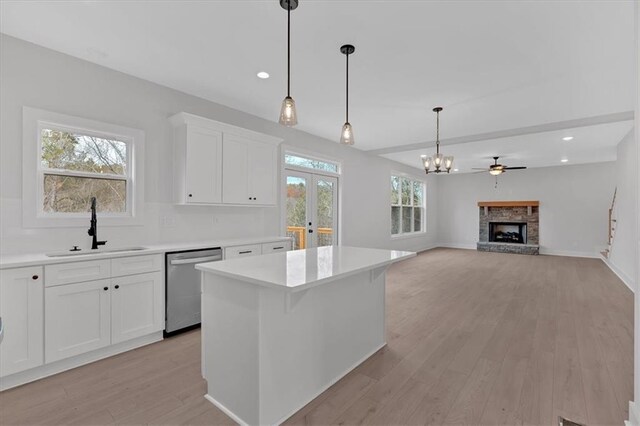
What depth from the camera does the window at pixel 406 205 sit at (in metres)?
8.66

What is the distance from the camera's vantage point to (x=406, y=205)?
→ 927cm

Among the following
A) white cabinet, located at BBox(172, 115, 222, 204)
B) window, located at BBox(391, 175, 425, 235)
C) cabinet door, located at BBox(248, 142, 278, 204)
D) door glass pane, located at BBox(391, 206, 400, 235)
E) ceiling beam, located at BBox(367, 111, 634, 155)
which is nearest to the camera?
white cabinet, located at BBox(172, 115, 222, 204)

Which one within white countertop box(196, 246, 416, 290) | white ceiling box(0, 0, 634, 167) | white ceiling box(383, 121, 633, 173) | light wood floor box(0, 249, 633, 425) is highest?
white ceiling box(0, 0, 634, 167)

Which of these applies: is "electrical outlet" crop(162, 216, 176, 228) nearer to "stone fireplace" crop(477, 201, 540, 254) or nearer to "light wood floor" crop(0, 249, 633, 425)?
"light wood floor" crop(0, 249, 633, 425)

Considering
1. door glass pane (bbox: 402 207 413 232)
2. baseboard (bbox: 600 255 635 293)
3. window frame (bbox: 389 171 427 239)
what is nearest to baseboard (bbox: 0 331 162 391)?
window frame (bbox: 389 171 427 239)

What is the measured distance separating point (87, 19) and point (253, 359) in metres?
2.83

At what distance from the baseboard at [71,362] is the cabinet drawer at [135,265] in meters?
0.65

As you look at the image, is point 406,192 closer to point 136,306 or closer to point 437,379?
point 437,379

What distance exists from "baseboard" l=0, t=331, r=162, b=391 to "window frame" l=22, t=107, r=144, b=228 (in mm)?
1193

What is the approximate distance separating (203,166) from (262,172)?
0.91 metres

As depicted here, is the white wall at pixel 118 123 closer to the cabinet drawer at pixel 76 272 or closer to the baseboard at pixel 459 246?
the cabinet drawer at pixel 76 272

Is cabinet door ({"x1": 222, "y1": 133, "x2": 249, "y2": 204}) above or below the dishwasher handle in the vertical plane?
above

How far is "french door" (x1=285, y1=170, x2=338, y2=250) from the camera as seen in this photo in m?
5.45

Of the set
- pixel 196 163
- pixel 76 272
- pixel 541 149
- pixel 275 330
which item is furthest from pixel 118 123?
pixel 541 149
